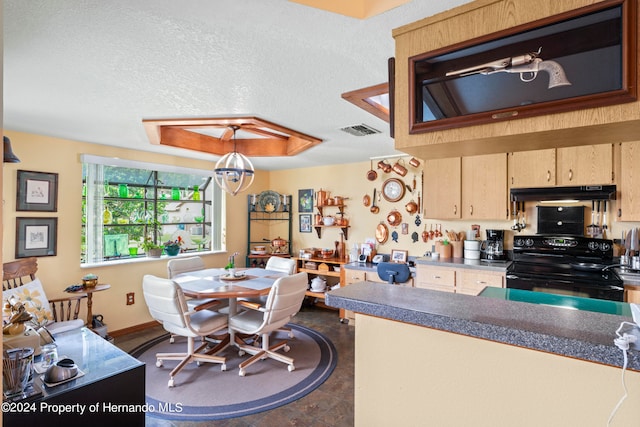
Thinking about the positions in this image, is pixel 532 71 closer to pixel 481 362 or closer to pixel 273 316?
pixel 481 362

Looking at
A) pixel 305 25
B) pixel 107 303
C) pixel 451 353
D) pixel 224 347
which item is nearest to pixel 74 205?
pixel 107 303

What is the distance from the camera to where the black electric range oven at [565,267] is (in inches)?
97.0

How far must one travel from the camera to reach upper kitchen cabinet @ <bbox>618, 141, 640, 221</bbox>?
257 centimetres

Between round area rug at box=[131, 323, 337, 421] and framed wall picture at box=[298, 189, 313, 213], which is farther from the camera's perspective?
framed wall picture at box=[298, 189, 313, 213]

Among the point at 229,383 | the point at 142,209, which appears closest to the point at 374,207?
the point at 229,383

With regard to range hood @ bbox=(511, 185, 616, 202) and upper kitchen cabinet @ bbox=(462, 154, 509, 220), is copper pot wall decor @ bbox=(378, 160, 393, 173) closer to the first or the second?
upper kitchen cabinet @ bbox=(462, 154, 509, 220)

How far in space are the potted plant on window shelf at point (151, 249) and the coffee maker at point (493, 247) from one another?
3.88 metres

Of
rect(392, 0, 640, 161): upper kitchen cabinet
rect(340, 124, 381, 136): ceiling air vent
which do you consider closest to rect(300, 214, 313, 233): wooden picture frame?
A: rect(340, 124, 381, 136): ceiling air vent

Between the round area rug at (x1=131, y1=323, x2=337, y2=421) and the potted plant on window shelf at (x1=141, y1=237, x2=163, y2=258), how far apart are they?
111 centimetres

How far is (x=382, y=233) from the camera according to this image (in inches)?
165

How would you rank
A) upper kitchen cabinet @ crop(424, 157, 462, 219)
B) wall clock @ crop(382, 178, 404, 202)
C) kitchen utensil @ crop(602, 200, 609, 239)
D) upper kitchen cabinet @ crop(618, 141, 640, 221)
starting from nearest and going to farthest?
upper kitchen cabinet @ crop(618, 141, 640, 221), kitchen utensil @ crop(602, 200, 609, 239), upper kitchen cabinet @ crop(424, 157, 462, 219), wall clock @ crop(382, 178, 404, 202)

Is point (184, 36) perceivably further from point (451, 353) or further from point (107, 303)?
point (107, 303)

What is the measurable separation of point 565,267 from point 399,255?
67.2 inches

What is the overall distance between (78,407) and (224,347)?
178cm
